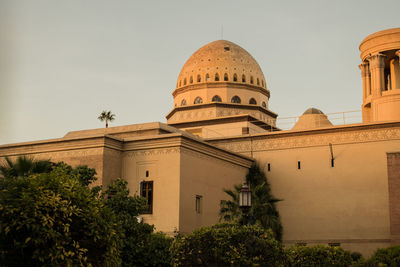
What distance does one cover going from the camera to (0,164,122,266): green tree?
31.0 feet

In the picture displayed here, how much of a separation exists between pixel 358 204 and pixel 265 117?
50.8ft

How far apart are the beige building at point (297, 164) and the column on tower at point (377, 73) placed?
60 mm

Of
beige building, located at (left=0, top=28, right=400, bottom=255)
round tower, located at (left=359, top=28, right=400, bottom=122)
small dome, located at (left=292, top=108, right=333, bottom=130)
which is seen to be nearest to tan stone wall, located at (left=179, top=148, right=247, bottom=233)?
beige building, located at (left=0, top=28, right=400, bottom=255)

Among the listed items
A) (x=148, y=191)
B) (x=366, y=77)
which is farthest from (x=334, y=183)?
(x=148, y=191)

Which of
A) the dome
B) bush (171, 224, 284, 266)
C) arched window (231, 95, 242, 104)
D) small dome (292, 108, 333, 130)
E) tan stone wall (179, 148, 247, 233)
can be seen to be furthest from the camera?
the dome

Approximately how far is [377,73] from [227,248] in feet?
74.0

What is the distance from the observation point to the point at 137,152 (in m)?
28.9

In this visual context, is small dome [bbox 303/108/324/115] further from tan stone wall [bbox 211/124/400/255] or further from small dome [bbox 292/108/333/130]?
tan stone wall [bbox 211/124/400/255]

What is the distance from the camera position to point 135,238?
16.7 metres

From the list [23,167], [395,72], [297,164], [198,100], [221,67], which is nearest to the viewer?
[23,167]

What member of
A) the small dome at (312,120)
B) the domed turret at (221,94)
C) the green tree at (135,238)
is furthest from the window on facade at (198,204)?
the domed turret at (221,94)

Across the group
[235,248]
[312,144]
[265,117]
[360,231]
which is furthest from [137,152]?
[265,117]

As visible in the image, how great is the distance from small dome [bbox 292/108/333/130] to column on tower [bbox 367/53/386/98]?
3.60 m

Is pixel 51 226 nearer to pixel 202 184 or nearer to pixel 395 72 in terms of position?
pixel 202 184
